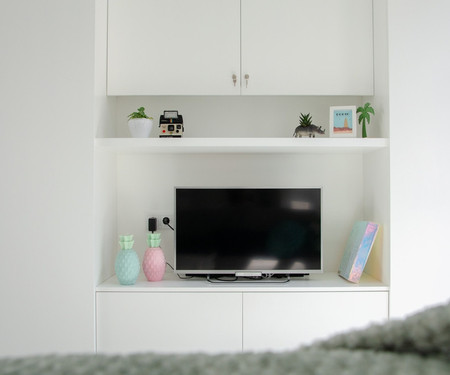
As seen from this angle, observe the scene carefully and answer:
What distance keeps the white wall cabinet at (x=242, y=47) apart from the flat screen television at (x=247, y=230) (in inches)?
20.9

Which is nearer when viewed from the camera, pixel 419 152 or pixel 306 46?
pixel 419 152

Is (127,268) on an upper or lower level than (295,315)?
upper

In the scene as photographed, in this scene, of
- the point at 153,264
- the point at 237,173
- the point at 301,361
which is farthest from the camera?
the point at 237,173

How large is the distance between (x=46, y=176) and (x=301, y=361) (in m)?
2.19

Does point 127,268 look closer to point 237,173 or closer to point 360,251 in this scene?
point 237,173

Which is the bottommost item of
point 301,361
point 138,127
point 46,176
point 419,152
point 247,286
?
point 247,286

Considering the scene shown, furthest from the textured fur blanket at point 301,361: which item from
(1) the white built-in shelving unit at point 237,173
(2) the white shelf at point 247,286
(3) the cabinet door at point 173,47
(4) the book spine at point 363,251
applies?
(3) the cabinet door at point 173,47

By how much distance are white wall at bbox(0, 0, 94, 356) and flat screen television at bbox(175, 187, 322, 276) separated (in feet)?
1.65

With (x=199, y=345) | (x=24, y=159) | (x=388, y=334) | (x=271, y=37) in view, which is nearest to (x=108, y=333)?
(x=199, y=345)

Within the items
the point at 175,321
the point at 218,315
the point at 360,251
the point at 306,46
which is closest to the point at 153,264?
the point at 175,321

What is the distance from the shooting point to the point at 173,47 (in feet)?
7.88

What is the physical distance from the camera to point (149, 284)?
230 centimetres

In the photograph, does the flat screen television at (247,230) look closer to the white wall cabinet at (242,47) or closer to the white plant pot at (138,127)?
the white plant pot at (138,127)

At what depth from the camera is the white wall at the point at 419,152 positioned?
2.20 m
